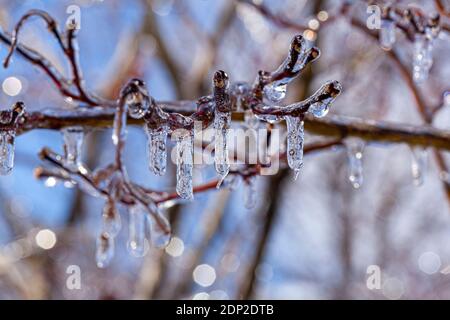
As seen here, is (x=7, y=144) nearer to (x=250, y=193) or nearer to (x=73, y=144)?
(x=73, y=144)

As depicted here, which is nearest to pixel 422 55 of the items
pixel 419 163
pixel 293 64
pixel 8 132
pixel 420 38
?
pixel 420 38

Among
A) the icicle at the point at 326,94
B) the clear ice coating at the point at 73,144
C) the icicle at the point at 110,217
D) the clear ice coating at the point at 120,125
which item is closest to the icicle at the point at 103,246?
the icicle at the point at 110,217

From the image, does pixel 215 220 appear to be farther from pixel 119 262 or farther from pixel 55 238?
Result: pixel 119 262

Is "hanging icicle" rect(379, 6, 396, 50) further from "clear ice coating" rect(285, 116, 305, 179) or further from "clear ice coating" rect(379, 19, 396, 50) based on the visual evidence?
"clear ice coating" rect(285, 116, 305, 179)

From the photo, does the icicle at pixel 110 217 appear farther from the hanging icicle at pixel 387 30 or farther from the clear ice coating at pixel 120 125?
the hanging icicle at pixel 387 30

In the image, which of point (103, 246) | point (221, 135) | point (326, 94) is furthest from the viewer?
point (103, 246)

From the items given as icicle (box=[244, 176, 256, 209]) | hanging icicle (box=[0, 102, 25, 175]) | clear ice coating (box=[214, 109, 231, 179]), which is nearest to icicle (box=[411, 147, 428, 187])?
icicle (box=[244, 176, 256, 209])
